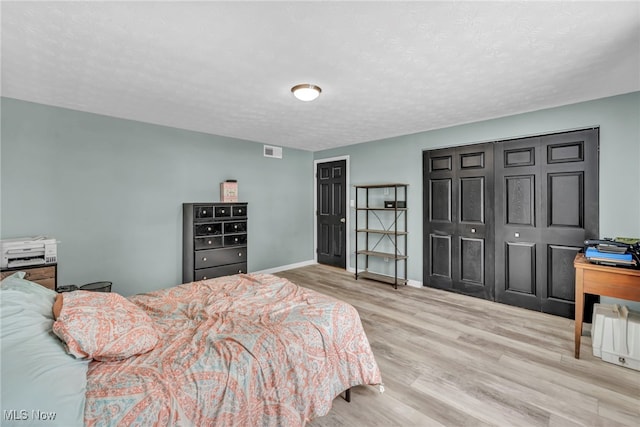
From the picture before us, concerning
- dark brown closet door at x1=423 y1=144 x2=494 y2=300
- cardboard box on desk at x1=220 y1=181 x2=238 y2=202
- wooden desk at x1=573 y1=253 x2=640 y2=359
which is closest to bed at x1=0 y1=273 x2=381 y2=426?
wooden desk at x1=573 y1=253 x2=640 y2=359

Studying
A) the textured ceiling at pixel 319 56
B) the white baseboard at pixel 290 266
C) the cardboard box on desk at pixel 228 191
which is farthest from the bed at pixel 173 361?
the white baseboard at pixel 290 266

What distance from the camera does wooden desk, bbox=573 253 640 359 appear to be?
219cm

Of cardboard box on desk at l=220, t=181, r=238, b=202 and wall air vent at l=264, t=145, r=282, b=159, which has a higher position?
wall air vent at l=264, t=145, r=282, b=159

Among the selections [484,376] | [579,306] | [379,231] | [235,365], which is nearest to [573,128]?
[579,306]

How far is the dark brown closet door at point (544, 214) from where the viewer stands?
313 cm

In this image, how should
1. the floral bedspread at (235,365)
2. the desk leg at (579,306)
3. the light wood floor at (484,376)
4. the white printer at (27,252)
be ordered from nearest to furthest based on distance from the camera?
1. the floral bedspread at (235,365)
2. the light wood floor at (484,376)
3. the desk leg at (579,306)
4. the white printer at (27,252)

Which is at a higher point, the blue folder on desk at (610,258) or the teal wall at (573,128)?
the teal wall at (573,128)

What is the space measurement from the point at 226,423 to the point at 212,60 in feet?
7.91

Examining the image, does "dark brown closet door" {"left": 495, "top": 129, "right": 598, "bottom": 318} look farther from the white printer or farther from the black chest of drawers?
the white printer

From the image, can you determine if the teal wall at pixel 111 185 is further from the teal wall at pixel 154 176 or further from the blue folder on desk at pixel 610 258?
the blue folder on desk at pixel 610 258

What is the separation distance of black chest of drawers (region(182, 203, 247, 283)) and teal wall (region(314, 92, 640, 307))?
2.69m

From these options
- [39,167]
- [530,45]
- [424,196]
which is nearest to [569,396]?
[530,45]

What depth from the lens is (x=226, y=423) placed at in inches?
51.9

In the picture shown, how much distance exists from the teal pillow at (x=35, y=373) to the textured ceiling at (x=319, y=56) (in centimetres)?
171
